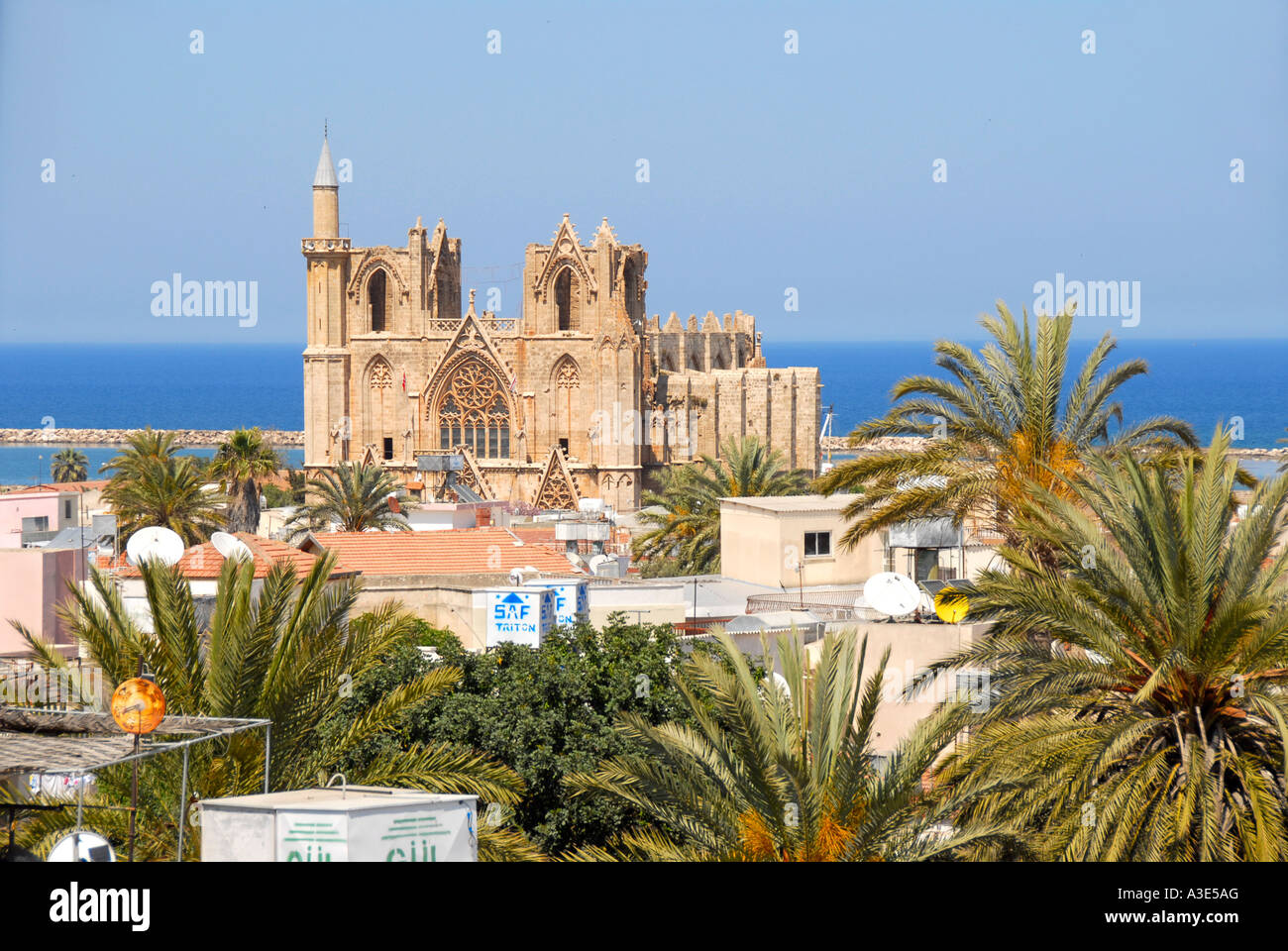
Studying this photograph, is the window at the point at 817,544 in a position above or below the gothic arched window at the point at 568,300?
below

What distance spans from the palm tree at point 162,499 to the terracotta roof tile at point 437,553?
6927 mm

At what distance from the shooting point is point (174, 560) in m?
21.9

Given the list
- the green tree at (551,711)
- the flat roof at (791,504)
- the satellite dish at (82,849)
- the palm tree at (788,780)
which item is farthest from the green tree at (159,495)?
the satellite dish at (82,849)

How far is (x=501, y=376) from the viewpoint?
244ft

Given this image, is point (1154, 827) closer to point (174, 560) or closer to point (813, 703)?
point (813, 703)

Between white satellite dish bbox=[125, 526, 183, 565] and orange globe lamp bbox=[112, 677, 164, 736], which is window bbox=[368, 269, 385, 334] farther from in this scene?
orange globe lamp bbox=[112, 677, 164, 736]

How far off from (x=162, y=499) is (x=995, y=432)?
25699 mm

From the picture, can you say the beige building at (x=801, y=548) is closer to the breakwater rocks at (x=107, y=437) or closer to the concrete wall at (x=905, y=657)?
the concrete wall at (x=905, y=657)

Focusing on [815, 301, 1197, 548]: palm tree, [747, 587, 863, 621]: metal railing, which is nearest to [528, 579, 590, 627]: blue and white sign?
[747, 587, 863, 621]: metal railing

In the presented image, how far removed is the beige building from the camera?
104ft

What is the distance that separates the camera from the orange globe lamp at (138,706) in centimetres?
1021

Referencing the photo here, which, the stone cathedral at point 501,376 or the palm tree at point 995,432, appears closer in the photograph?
the palm tree at point 995,432

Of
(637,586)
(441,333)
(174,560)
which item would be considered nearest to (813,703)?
(174,560)

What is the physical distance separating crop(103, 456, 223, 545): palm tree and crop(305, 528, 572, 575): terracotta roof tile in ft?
22.7
